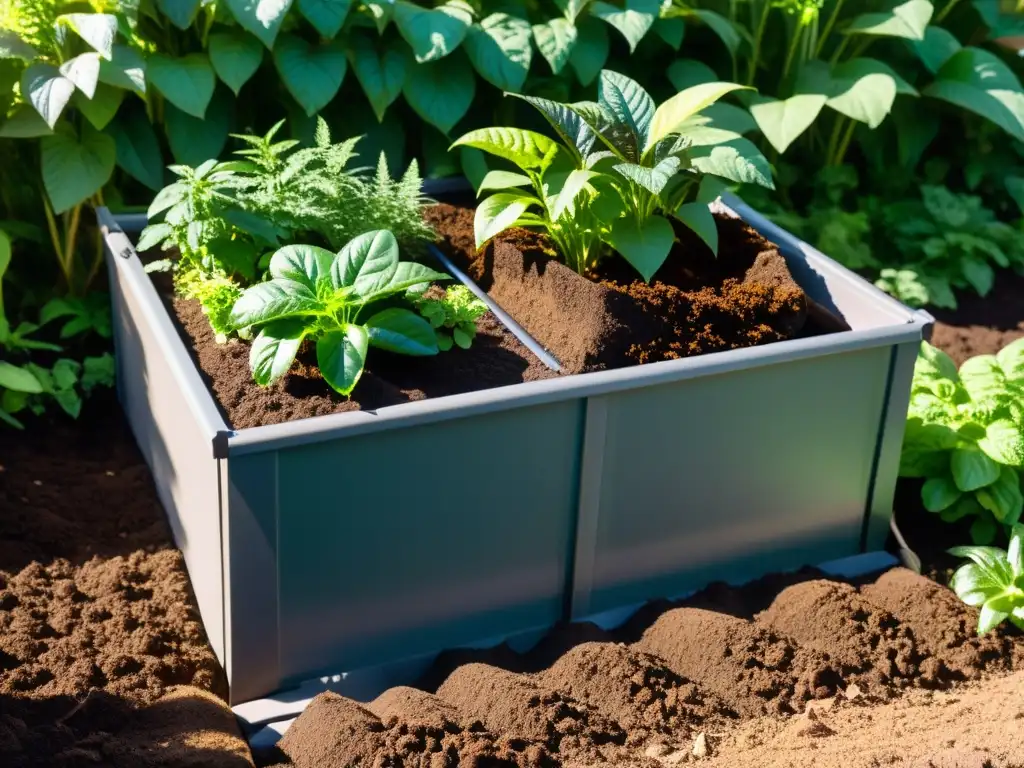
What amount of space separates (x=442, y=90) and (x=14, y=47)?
1.10 meters

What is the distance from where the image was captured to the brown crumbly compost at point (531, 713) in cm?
220

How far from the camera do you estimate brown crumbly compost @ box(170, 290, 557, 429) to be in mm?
2379

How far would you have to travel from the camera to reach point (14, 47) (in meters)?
3.01

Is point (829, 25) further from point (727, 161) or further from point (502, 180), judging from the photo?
point (502, 180)

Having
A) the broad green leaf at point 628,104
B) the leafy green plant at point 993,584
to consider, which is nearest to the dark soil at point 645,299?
the broad green leaf at point 628,104

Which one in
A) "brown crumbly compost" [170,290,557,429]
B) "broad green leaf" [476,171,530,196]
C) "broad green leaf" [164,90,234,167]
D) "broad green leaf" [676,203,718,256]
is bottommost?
"brown crumbly compost" [170,290,557,429]

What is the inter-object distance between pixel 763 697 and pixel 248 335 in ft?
4.12

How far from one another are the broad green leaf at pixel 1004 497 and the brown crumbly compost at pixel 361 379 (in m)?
1.14

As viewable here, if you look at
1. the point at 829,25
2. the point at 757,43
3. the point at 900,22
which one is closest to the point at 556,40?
the point at 757,43

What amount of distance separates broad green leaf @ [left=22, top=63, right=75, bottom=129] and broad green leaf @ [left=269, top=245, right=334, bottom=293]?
0.86 metres

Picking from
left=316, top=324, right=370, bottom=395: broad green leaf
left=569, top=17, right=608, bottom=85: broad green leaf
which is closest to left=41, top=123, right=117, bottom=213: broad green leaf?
left=316, top=324, right=370, bottom=395: broad green leaf

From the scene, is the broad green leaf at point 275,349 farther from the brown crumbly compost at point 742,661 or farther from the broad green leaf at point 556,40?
the broad green leaf at point 556,40

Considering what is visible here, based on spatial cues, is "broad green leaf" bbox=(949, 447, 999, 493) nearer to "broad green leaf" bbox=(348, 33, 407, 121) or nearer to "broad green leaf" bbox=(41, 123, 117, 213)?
"broad green leaf" bbox=(348, 33, 407, 121)

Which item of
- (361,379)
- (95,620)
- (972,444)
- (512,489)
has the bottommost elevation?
(95,620)
